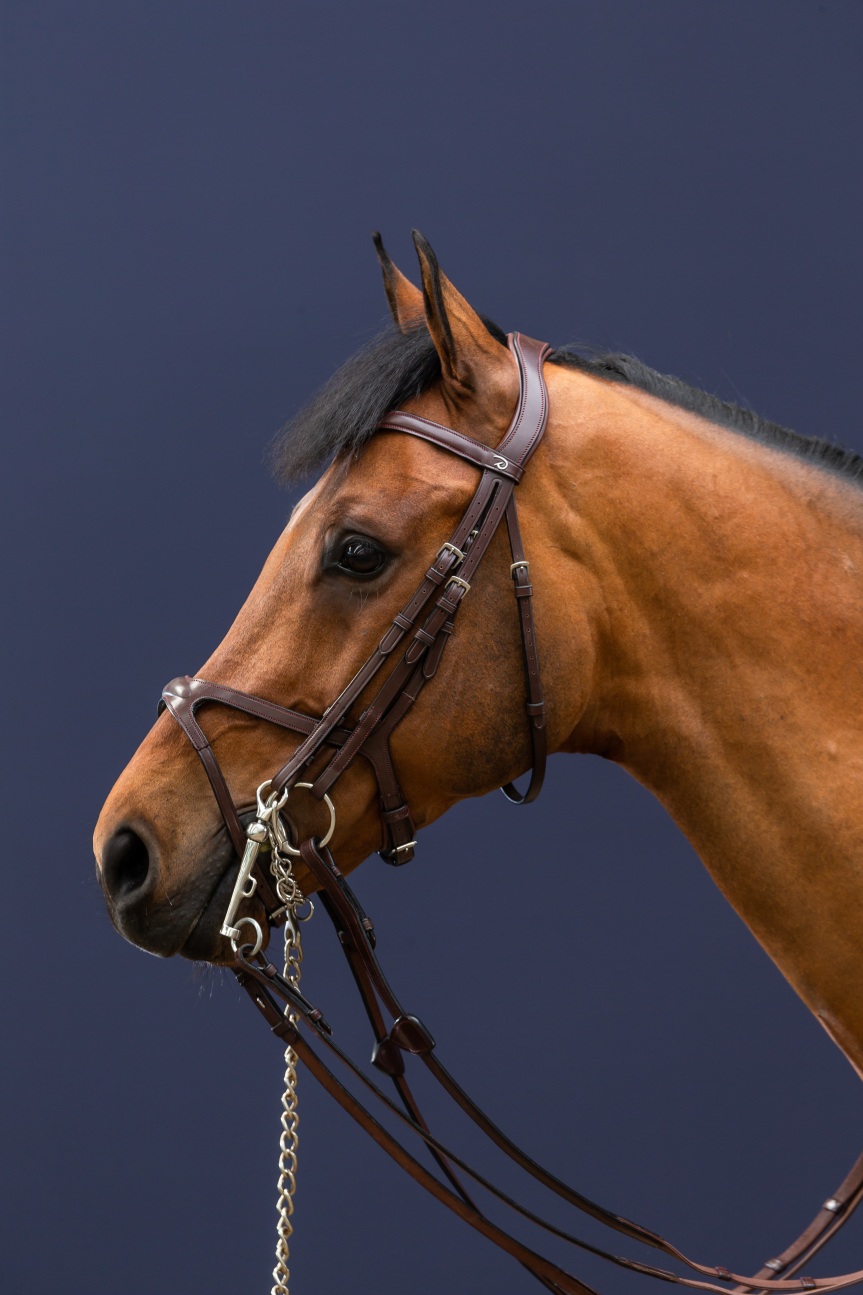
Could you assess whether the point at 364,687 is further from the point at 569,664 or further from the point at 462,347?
the point at 462,347

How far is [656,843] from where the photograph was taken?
2.28 meters

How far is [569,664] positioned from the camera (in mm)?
1068

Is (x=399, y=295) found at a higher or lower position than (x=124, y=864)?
higher

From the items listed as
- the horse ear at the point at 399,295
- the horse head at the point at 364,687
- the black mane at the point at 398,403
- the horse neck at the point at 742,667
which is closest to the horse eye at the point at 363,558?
the horse head at the point at 364,687

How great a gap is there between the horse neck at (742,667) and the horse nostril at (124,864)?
57cm

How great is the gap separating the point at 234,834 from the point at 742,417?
2.75 ft

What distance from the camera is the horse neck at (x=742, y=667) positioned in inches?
41.3

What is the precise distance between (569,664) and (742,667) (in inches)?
7.9

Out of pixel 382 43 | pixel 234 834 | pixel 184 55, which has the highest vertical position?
pixel 382 43

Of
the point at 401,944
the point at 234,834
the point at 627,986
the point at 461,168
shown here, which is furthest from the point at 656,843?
the point at 461,168

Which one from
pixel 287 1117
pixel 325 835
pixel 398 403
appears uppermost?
pixel 398 403

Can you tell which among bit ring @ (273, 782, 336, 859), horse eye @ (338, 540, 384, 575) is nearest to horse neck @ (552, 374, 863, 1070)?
horse eye @ (338, 540, 384, 575)

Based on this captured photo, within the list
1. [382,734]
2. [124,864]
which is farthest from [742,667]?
[124,864]

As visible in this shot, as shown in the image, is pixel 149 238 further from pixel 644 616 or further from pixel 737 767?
pixel 737 767
